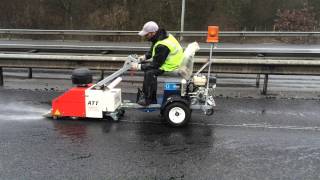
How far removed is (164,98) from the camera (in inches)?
310

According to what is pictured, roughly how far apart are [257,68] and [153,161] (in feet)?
17.4

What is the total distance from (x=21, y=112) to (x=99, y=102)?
6.02ft

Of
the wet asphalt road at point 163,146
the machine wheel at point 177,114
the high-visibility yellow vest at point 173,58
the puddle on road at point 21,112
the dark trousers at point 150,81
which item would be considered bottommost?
the wet asphalt road at point 163,146

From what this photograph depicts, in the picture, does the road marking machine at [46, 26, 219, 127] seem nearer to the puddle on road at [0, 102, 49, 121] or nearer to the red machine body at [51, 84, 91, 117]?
the red machine body at [51, 84, 91, 117]

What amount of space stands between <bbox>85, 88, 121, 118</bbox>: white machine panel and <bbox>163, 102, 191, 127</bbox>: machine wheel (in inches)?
36.9

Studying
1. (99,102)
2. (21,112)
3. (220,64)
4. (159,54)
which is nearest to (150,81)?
(159,54)

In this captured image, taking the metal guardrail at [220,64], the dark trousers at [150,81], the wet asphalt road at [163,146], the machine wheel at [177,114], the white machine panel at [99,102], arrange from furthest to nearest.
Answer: the metal guardrail at [220,64] < the dark trousers at [150,81] < the white machine panel at [99,102] < the machine wheel at [177,114] < the wet asphalt road at [163,146]

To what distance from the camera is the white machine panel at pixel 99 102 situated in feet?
25.3

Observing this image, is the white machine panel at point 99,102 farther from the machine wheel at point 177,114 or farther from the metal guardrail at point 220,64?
the metal guardrail at point 220,64

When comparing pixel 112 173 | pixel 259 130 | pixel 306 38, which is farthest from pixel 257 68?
pixel 306 38

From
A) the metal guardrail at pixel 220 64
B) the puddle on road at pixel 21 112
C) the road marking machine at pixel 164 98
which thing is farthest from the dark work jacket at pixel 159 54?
the metal guardrail at pixel 220 64

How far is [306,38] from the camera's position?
27.5 metres

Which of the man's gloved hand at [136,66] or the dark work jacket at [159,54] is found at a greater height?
the dark work jacket at [159,54]

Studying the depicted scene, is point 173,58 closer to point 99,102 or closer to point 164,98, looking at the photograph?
point 164,98
